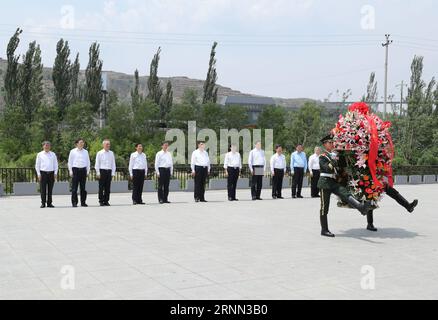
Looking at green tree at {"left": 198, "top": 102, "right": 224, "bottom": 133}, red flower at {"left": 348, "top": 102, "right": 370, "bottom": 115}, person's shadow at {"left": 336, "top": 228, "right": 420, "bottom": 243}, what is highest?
green tree at {"left": 198, "top": 102, "right": 224, "bottom": 133}

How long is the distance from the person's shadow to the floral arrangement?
2.06 feet

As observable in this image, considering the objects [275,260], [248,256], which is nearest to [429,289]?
[275,260]

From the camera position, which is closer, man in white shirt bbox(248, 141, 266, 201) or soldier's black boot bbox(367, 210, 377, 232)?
soldier's black boot bbox(367, 210, 377, 232)

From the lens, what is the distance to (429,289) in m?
5.26

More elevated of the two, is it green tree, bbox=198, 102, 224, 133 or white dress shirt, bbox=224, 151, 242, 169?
green tree, bbox=198, 102, 224, 133

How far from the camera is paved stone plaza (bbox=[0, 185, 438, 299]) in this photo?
518 cm

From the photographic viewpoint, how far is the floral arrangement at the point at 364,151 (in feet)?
27.9

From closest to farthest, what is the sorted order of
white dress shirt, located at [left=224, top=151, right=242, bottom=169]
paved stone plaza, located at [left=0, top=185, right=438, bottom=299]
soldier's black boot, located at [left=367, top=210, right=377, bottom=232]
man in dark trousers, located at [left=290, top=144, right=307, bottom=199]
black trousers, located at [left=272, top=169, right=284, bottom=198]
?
paved stone plaza, located at [left=0, top=185, right=438, bottom=299] < soldier's black boot, located at [left=367, top=210, right=377, bottom=232] < white dress shirt, located at [left=224, top=151, right=242, bottom=169] < black trousers, located at [left=272, top=169, right=284, bottom=198] < man in dark trousers, located at [left=290, top=144, right=307, bottom=199]

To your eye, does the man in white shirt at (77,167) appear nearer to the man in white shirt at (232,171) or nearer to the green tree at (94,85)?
the man in white shirt at (232,171)

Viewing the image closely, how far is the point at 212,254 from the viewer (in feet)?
23.1

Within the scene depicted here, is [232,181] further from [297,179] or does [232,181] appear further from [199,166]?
[297,179]

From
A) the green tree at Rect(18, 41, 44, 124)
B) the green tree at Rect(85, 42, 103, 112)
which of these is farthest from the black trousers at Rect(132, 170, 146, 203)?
the green tree at Rect(85, 42, 103, 112)

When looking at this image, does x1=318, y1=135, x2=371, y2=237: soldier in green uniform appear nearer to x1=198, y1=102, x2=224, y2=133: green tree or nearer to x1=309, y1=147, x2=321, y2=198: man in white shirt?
x1=309, y1=147, x2=321, y2=198: man in white shirt
